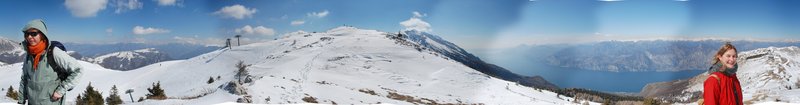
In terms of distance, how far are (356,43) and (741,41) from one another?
61.1ft

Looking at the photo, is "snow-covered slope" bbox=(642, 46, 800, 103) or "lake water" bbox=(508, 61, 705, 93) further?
"snow-covered slope" bbox=(642, 46, 800, 103)

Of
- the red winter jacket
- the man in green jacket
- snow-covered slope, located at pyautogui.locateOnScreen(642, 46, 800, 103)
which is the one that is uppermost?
the man in green jacket

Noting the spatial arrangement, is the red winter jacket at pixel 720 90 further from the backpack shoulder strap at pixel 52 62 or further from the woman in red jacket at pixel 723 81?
the backpack shoulder strap at pixel 52 62

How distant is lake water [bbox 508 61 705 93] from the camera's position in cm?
1516

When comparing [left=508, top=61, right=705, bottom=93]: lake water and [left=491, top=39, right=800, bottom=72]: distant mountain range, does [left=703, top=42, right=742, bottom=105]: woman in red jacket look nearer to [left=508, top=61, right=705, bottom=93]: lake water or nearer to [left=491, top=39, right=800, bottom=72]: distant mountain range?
→ [left=491, top=39, right=800, bottom=72]: distant mountain range

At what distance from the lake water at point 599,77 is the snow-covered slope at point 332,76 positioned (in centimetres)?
162

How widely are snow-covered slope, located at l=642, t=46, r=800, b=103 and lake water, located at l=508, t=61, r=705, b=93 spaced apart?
0.70 m

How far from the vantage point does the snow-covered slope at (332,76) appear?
18234mm

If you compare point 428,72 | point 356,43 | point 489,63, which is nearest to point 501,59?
point 489,63

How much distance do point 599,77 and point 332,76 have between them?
513 inches

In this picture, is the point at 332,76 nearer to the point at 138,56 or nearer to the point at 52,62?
the point at 138,56

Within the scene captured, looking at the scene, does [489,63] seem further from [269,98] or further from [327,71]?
[327,71]

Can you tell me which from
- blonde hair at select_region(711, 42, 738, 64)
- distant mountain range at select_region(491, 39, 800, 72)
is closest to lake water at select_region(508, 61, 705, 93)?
distant mountain range at select_region(491, 39, 800, 72)

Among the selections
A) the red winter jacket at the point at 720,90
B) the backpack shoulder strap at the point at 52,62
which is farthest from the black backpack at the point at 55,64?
the red winter jacket at the point at 720,90
